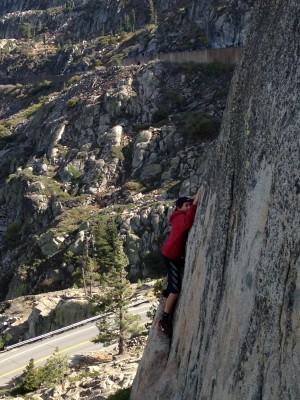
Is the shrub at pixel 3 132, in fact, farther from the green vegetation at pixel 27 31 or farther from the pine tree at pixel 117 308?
the green vegetation at pixel 27 31

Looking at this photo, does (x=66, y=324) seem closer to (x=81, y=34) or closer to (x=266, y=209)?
(x=266, y=209)

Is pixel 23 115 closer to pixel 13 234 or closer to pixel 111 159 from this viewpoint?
pixel 13 234

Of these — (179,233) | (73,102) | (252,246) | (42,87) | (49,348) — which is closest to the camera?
(252,246)

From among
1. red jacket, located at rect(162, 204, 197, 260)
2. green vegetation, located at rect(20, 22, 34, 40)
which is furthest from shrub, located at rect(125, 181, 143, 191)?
green vegetation, located at rect(20, 22, 34, 40)

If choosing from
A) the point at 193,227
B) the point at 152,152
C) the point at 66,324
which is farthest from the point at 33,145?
the point at 193,227

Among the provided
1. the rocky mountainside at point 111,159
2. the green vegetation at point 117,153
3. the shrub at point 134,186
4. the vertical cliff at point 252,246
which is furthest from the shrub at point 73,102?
the vertical cliff at point 252,246

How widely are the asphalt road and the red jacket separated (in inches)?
848

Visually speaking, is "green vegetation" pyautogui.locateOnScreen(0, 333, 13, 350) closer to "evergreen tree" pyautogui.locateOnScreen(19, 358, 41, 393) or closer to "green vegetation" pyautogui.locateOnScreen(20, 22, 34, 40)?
"evergreen tree" pyautogui.locateOnScreen(19, 358, 41, 393)

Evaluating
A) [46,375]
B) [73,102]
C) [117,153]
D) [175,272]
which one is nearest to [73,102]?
[73,102]

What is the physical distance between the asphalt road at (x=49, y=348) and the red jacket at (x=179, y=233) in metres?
21.5

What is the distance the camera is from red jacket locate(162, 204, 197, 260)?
10.4 m

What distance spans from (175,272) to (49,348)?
80.1 feet

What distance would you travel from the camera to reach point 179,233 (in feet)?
34.5

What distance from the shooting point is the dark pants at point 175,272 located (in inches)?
419
